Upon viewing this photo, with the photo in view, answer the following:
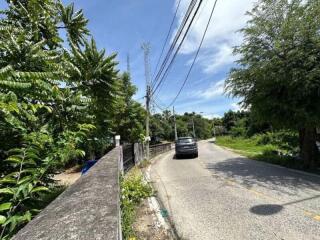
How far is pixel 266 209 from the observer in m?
6.48

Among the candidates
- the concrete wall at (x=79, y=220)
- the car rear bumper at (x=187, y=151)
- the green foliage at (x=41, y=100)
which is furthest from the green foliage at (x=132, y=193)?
the car rear bumper at (x=187, y=151)

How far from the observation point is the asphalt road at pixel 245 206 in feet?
17.1

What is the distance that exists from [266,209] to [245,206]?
0.53 m

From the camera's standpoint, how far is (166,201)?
800 centimetres

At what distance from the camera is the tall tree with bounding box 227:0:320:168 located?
10.3 meters

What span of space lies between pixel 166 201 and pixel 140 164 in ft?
31.3

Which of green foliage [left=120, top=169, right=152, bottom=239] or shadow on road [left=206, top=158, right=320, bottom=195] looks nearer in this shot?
green foliage [left=120, top=169, right=152, bottom=239]

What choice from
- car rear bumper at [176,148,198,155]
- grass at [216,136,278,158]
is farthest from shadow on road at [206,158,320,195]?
car rear bumper at [176,148,198,155]

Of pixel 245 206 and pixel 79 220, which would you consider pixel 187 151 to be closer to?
pixel 245 206

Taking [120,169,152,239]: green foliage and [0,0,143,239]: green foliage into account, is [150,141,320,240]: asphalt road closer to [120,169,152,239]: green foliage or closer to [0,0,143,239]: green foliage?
[120,169,152,239]: green foliage

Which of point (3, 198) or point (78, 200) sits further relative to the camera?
point (3, 198)

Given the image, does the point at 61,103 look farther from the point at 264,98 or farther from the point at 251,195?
the point at 264,98

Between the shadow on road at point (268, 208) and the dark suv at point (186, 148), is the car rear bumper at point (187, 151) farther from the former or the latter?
the shadow on road at point (268, 208)

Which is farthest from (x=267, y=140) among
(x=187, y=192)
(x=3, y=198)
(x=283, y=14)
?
(x=3, y=198)
